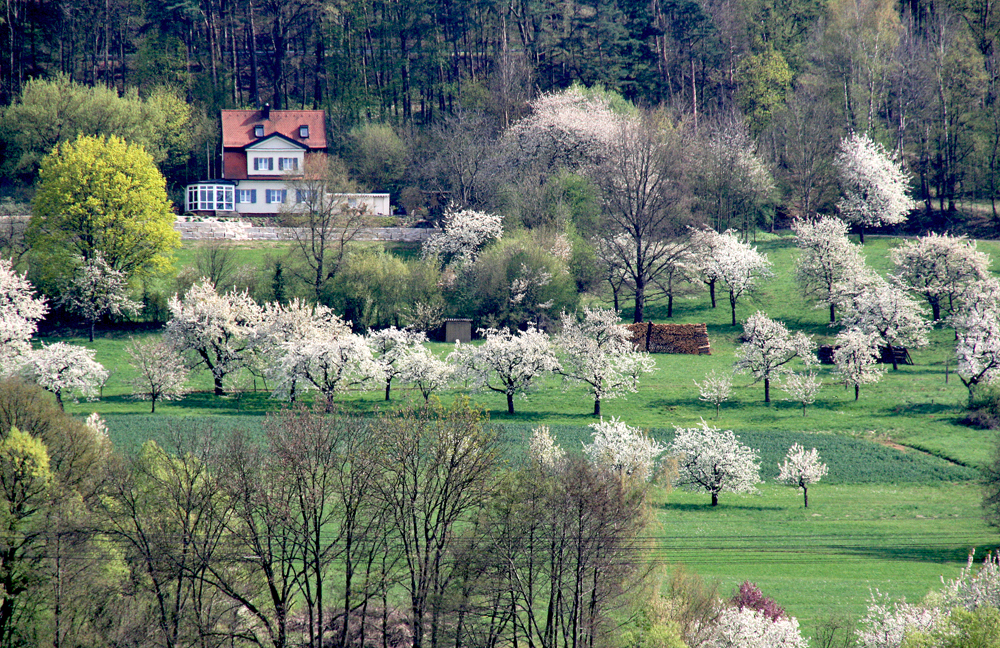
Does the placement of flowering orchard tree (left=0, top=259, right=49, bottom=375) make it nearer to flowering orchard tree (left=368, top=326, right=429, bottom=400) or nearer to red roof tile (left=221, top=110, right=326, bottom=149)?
flowering orchard tree (left=368, top=326, right=429, bottom=400)

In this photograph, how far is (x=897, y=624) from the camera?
29141 millimetres

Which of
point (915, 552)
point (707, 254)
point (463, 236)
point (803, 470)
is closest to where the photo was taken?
A: point (915, 552)

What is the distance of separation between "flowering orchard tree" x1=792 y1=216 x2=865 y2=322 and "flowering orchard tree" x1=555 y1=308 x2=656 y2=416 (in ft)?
52.7

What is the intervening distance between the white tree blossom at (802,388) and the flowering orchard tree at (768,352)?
920 mm

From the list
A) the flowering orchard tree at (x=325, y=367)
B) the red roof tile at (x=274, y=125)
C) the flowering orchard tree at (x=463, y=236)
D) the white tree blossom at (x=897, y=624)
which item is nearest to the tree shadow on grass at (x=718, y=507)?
the white tree blossom at (x=897, y=624)

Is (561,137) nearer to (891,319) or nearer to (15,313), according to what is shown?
(891,319)

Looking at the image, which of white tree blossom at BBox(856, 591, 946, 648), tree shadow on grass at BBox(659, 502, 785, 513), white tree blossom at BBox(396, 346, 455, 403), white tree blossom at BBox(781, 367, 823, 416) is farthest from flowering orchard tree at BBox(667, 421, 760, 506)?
white tree blossom at BBox(396, 346, 455, 403)

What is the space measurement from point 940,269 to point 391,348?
3544 cm

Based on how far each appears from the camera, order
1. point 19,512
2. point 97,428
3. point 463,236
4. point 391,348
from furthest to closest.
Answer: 1. point 463,236
2. point 391,348
3. point 97,428
4. point 19,512

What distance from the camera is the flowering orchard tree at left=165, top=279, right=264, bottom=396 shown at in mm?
59500

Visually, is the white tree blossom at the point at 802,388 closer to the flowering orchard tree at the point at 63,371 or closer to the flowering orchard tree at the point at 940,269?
the flowering orchard tree at the point at 940,269

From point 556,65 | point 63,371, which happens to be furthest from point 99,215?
point 556,65

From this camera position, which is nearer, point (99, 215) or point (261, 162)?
point (99, 215)

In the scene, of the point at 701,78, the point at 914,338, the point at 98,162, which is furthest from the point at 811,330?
the point at 98,162
